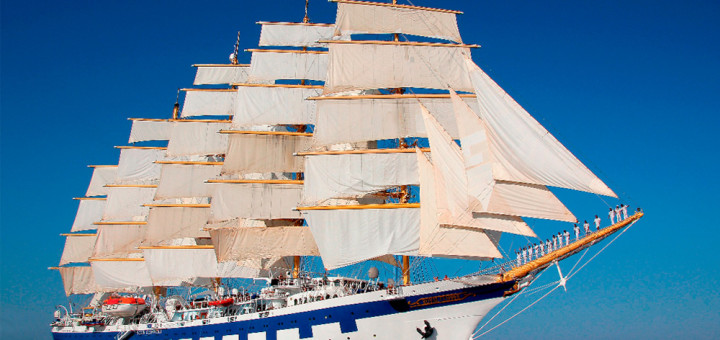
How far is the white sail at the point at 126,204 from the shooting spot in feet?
161

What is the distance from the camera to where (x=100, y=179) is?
55.4 m

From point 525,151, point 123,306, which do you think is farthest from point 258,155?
point 525,151

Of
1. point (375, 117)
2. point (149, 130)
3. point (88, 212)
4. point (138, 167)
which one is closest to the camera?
point (375, 117)

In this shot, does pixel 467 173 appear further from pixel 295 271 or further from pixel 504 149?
pixel 295 271

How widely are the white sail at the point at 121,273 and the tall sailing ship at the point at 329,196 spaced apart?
0.11 m

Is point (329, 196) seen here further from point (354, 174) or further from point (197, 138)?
point (197, 138)

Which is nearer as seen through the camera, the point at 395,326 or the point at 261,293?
the point at 395,326

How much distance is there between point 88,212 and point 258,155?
80.1 ft

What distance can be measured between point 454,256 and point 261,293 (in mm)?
12000

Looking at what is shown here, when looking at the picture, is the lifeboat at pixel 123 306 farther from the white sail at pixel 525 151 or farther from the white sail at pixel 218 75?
the white sail at pixel 525 151

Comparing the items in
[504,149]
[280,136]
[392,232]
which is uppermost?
[280,136]

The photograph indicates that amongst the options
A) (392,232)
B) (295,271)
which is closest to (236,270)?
(295,271)

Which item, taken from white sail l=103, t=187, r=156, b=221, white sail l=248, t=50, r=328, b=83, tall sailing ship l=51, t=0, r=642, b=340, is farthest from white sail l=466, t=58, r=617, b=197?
white sail l=103, t=187, r=156, b=221

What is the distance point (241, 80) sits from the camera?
4956 cm
